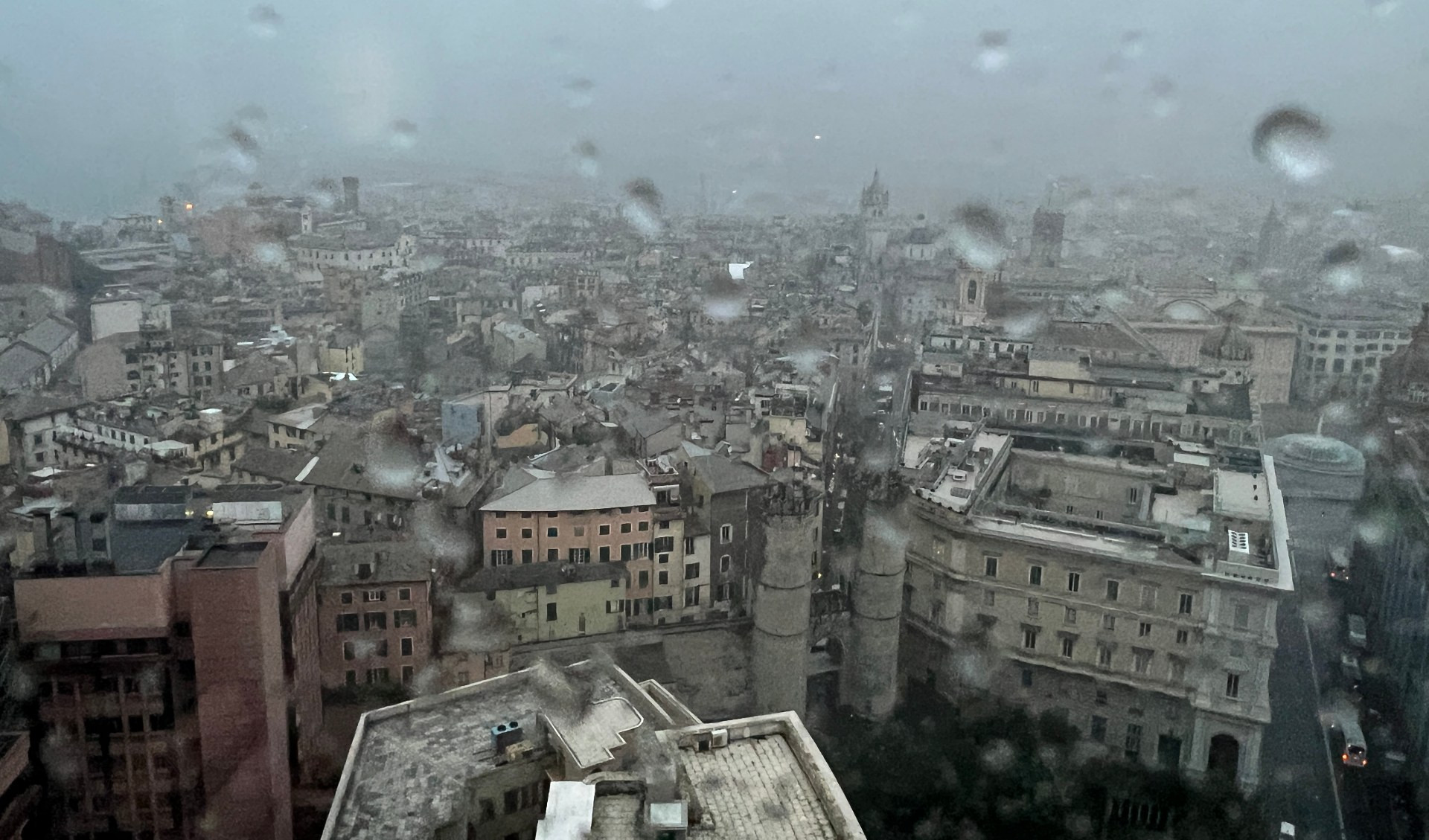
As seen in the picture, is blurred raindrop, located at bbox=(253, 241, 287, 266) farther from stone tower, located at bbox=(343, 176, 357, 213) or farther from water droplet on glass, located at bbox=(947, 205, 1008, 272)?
water droplet on glass, located at bbox=(947, 205, 1008, 272)

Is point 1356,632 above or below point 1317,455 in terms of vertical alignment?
below

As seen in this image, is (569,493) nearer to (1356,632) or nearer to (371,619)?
(371,619)

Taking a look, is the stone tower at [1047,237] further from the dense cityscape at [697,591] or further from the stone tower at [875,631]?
the stone tower at [875,631]

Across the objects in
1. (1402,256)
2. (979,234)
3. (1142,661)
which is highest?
(979,234)

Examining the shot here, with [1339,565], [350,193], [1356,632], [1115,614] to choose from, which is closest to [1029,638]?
[1115,614]

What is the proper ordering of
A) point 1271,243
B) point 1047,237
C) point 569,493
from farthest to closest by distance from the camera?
point 1271,243 < point 1047,237 < point 569,493

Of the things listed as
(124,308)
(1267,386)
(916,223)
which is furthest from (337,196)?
(1267,386)

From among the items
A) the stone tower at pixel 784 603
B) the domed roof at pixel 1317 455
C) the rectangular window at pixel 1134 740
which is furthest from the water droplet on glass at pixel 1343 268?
the stone tower at pixel 784 603
